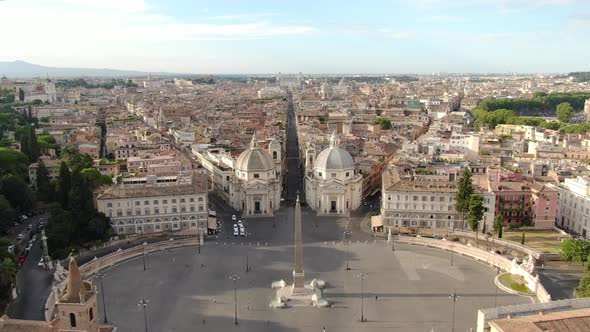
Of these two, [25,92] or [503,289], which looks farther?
[25,92]

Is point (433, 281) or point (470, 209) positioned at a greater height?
point (470, 209)

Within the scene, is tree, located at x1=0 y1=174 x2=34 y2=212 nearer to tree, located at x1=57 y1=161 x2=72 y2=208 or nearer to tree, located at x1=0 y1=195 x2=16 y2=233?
tree, located at x1=0 y1=195 x2=16 y2=233

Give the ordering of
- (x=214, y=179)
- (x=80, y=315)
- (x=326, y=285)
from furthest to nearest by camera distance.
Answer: (x=214, y=179) < (x=326, y=285) < (x=80, y=315)

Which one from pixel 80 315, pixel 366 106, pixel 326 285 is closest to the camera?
pixel 80 315

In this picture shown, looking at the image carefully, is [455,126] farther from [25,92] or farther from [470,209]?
[25,92]

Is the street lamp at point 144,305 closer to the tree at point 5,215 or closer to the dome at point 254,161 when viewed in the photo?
the tree at point 5,215

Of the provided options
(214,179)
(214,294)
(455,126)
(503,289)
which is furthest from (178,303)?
(455,126)
